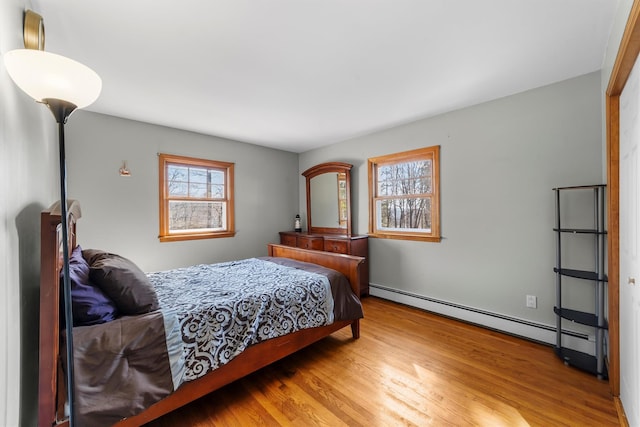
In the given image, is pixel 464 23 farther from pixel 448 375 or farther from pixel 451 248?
pixel 448 375

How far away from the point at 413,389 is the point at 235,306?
55.2 inches

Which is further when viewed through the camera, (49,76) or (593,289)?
(593,289)

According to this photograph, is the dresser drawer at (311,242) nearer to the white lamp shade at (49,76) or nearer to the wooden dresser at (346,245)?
the wooden dresser at (346,245)

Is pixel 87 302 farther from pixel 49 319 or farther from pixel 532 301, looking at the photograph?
pixel 532 301

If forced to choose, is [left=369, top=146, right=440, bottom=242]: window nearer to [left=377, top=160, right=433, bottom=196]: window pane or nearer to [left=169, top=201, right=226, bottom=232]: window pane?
[left=377, top=160, right=433, bottom=196]: window pane

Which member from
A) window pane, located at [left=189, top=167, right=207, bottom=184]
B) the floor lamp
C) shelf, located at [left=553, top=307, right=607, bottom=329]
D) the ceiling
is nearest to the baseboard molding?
shelf, located at [left=553, top=307, right=607, bottom=329]

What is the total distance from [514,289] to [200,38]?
352cm

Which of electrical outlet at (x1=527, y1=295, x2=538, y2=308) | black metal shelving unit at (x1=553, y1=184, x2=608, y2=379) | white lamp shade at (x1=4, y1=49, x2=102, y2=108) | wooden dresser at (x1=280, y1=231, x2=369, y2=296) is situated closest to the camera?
white lamp shade at (x1=4, y1=49, x2=102, y2=108)

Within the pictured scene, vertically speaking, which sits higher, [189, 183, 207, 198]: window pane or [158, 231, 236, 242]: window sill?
[189, 183, 207, 198]: window pane

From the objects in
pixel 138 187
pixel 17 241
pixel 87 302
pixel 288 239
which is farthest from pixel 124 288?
pixel 288 239

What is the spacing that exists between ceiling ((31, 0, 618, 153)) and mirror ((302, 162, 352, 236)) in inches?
52.9

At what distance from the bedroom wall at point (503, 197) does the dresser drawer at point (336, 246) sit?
760 millimetres

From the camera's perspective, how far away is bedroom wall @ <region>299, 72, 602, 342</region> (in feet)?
7.78

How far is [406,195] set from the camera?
3598 mm
